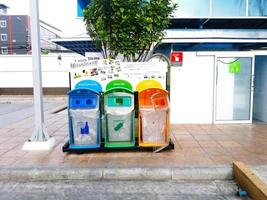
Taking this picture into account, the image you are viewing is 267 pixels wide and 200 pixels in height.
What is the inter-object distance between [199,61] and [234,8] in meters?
5.62

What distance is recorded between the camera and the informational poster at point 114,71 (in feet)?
20.0

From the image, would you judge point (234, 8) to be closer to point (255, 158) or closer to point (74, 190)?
point (255, 158)

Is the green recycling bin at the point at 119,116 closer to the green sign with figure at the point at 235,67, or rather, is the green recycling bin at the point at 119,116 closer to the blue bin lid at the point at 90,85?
the blue bin lid at the point at 90,85

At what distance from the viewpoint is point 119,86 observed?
5.59m

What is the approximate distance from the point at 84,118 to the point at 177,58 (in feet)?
12.3

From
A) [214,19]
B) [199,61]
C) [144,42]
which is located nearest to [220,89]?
[199,61]

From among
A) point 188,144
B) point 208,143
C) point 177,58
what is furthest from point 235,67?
point 188,144

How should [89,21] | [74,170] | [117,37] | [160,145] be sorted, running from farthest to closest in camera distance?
[89,21], [117,37], [160,145], [74,170]

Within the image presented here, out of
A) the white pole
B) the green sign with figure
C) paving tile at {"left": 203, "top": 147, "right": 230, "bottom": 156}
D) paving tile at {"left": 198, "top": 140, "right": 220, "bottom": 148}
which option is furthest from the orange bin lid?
the green sign with figure

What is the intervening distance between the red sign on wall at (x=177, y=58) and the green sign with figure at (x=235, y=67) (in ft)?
4.99

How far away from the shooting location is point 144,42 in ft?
21.9

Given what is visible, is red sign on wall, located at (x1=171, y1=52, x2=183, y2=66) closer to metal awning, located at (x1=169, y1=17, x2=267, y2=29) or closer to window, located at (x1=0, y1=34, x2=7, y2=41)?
metal awning, located at (x1=169, y1=17, x2=267, y2=29)

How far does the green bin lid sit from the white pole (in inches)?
57.2

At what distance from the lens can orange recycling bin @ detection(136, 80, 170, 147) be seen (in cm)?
554
